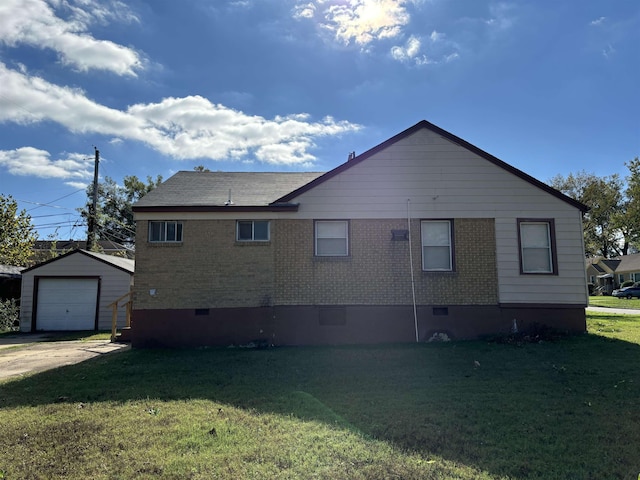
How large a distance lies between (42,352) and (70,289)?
6.78m

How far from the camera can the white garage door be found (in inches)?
706

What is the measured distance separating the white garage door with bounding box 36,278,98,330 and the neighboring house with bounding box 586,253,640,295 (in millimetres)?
52746

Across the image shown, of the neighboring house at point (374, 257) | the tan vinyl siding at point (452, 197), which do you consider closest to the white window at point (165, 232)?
the neighboring house at point (374, 257)

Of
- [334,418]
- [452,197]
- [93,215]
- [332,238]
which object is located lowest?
[334,418]

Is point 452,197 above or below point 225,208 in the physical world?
above

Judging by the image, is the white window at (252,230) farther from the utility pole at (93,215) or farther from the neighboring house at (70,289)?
the utility pole at (93,215)

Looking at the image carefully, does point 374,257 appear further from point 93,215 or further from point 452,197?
point 93,215

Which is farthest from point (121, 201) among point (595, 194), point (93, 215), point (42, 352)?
point (595, 194)

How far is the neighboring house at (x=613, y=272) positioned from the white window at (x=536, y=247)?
147ft

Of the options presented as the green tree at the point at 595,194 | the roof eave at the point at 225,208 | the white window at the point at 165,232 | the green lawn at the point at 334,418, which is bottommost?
the green lawn at the point at 334,418

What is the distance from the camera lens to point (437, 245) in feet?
38.6

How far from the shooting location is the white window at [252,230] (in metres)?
11.7

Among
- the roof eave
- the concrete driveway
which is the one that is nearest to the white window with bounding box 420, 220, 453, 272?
the roof eave

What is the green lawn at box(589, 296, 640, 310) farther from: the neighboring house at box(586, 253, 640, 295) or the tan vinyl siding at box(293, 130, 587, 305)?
the tan vinyl siding at box(293, 130, 587, 305)
